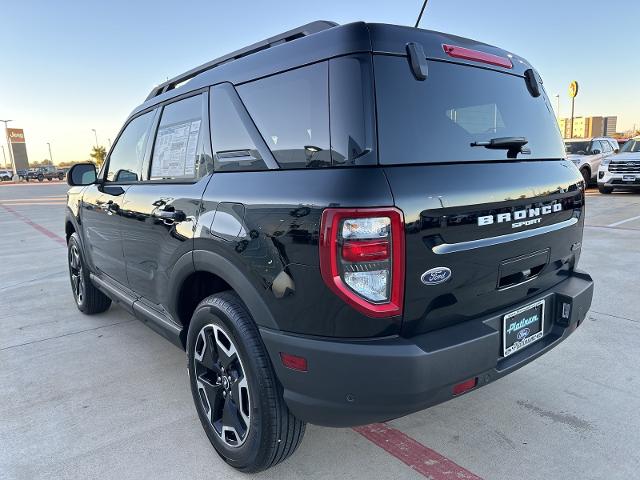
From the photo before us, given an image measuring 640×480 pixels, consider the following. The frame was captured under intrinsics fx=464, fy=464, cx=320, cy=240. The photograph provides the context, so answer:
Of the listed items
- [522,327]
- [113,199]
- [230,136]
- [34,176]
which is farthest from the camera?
[34,176]

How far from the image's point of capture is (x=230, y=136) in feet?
7.45

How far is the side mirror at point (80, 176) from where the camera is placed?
400 cm

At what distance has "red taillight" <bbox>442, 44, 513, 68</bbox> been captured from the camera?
2.09 m

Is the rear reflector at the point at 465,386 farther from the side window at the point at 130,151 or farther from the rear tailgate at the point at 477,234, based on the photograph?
the side window at the point at 130,151

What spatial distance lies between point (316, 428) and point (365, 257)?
137 cm

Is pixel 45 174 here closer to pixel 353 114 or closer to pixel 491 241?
pixel 353 114

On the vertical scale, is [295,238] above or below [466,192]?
below

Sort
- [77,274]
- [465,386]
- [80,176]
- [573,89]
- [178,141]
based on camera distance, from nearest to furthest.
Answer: [465,386] < [178,141] < [80,176] < [77,274] < [573,89]

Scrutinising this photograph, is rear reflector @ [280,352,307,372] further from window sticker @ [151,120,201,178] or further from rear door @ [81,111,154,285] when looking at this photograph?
rear door @ [81,111,154,285]

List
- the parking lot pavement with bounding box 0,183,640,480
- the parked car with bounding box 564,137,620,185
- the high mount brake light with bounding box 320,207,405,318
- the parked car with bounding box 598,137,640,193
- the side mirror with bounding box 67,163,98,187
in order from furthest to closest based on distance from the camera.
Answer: the parked car with bounding box 564,137,620,185 → the parked car with bounding box 598,137,640,193 → the side mirror with bounding box 67,163,98,187 → the parking lot pavement with bounding box 0,183,640,480 → the high mount brake light with bounding box 320,207,405,318

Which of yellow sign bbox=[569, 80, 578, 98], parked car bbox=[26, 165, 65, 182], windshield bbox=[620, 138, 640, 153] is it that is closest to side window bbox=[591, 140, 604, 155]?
windshield bbox=[620, 138, 640, 153]

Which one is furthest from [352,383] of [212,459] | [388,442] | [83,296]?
[83,296]

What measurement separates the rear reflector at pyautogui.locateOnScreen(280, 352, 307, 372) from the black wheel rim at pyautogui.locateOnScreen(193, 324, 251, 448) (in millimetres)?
296

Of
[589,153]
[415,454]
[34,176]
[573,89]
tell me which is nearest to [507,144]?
[415,454]
